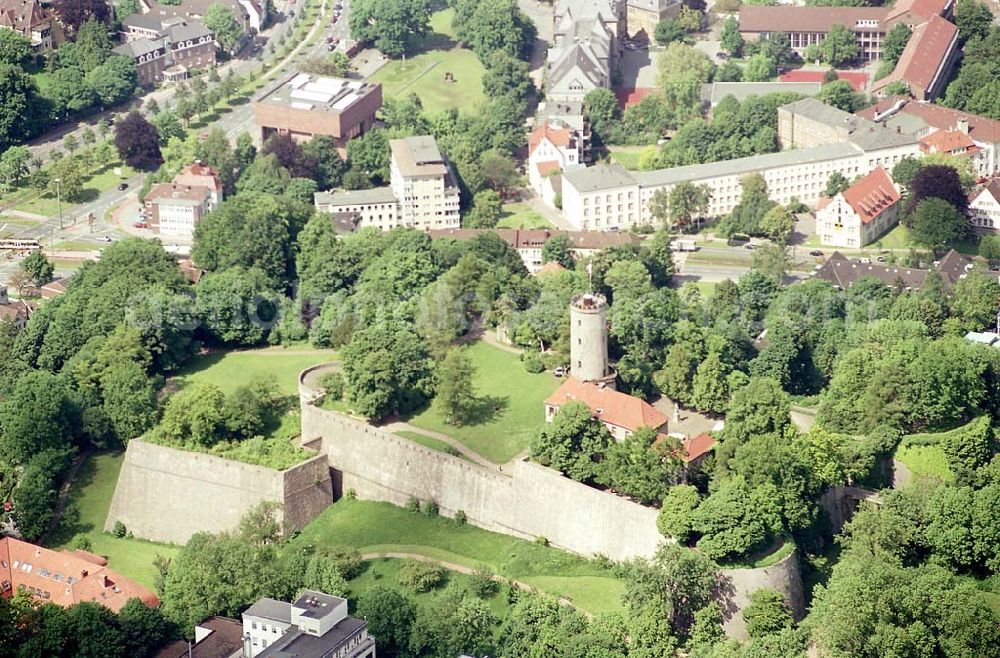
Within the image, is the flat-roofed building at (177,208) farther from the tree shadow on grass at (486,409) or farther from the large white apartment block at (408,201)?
the tree shadow on grass at (486,409)

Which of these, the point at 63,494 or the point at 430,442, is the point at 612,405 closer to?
the point at 430,442

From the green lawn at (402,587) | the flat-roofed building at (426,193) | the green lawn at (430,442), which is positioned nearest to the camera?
the green lawn at (402,587)

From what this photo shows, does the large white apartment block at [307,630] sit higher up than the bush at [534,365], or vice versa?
the bush at [534,365]

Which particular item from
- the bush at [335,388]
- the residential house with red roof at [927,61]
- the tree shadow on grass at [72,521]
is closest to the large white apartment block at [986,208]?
the residential house with red roof at [927,61]

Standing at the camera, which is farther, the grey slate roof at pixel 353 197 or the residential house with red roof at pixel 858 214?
the grey slate roof at pixel 353 197

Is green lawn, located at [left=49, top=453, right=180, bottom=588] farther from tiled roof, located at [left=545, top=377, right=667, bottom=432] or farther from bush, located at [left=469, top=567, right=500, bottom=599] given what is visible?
tiled roof, located at [left=545, top=377, right=667, bottom=432]

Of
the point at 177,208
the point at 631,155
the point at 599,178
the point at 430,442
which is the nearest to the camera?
the point at 430,442

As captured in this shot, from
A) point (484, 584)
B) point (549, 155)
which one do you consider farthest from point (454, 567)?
point (549, 155)

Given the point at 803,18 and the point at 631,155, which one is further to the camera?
the point at 803,18
